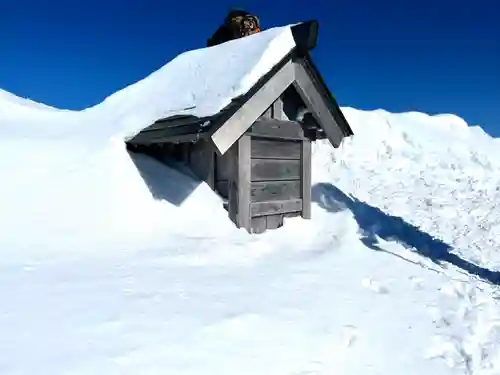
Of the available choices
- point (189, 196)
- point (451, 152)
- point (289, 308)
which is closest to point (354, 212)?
point (189, 196)

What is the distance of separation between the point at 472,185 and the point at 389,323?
10782mm

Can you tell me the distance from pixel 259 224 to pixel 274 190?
600mm

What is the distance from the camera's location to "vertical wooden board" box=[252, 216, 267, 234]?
20.7 feet

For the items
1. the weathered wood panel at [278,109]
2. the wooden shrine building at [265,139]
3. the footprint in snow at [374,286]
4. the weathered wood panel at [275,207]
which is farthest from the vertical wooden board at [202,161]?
the footprint in snow at [374,286]

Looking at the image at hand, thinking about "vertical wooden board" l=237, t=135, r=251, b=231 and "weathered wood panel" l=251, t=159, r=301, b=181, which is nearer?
"vertical wooden board" l=237, t=135, r=251, b=231

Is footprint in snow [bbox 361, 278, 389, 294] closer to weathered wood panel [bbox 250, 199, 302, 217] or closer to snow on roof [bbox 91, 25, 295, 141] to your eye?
weathered wood panel [bbox 250, 199, 302, 217]

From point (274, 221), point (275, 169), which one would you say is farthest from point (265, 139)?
point (274, 221)

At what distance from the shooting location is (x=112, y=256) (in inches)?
176

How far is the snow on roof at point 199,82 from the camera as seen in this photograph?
6031 mm

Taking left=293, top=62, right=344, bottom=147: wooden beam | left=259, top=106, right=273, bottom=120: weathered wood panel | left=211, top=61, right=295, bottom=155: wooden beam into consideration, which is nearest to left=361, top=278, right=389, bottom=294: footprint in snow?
left=211, top=61, right=295, bottom=155: wooden beam

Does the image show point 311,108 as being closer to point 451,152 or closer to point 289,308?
point 289,308

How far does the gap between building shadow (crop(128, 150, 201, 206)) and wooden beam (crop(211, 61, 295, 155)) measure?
120cm

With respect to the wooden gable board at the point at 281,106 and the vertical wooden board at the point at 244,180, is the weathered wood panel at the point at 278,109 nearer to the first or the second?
the wooden gable board at the point at 281,106

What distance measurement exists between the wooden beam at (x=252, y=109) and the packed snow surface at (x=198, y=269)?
0.25 meters
